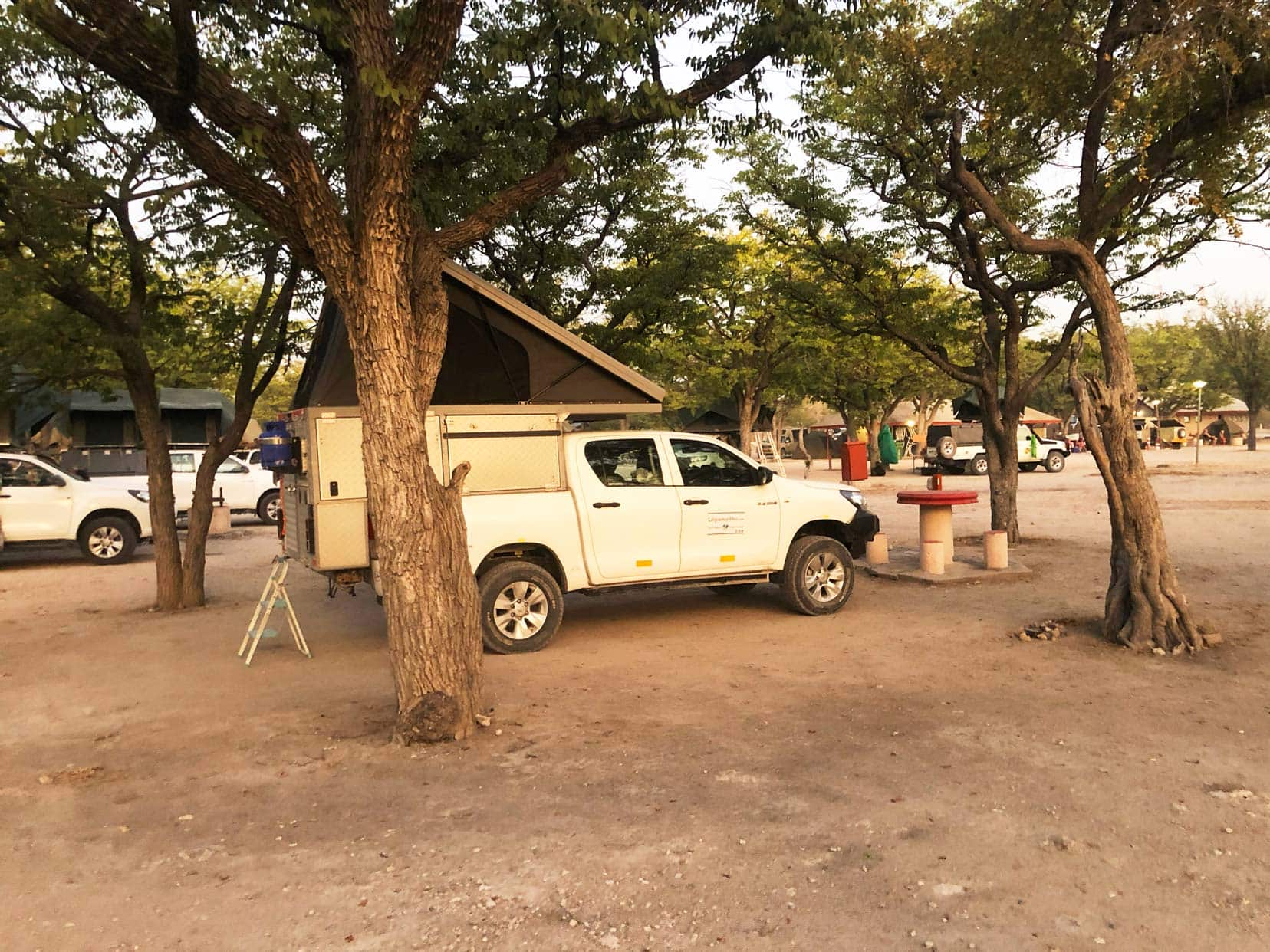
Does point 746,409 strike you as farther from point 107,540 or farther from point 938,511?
point 938,511

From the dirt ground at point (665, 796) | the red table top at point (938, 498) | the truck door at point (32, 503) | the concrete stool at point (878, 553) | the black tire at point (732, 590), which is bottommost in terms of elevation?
the dirt ground at point (665, 796)

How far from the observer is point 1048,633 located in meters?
8.20

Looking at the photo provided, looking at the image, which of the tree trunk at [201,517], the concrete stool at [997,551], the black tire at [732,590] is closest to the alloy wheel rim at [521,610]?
the black tire at [732,590]

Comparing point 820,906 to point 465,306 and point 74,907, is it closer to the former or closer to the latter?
point 74,907

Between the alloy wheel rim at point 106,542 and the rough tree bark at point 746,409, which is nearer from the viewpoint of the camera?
the alloy wheel rim at point 106,542

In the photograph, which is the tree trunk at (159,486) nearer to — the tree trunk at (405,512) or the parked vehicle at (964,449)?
the tree trunk at (405,512)

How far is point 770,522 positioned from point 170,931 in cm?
666

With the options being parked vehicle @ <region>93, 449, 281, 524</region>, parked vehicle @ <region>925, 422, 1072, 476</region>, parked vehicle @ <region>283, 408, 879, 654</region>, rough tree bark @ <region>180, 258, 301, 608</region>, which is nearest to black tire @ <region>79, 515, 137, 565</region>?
parked vehicle @ <region>93, 449, 281, 524</region>

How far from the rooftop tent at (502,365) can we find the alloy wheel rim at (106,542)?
306 inches

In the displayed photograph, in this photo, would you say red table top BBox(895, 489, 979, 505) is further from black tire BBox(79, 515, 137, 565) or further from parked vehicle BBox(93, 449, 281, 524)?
parked vehicle BBox(93, 449, 281, 524)

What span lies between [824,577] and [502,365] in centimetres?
377

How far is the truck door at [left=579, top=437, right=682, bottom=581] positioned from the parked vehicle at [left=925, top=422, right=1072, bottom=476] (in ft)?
92.0

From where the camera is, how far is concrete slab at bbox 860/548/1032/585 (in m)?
11.2

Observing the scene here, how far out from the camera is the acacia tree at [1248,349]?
51219mm
